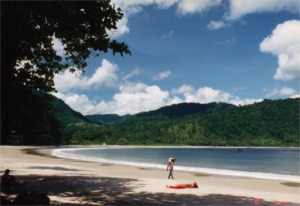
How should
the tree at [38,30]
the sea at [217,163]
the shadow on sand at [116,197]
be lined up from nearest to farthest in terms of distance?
the tree at [38,30], the shadow on sand at [116,197], the sea at [217,163]

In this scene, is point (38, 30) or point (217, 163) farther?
point (217, 163)

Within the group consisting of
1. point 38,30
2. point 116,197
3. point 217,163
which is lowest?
A: point 217,163

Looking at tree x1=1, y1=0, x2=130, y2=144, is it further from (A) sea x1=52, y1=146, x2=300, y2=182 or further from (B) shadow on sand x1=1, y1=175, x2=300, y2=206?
(A) sea x1=52, y1=146, x2=300, y2=182

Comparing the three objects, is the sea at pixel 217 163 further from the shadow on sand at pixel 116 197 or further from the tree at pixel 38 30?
the tree at pixel 38 30

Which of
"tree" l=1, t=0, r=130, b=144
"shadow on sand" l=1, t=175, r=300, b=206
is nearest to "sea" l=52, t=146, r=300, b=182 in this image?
"shadow on sand" l=1, t=175, r=300, b=206

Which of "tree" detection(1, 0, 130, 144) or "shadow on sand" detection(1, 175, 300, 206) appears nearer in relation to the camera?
"tree" detection(1, 0, 130, 144)

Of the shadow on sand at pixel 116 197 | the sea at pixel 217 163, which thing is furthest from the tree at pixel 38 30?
the sea at pixel 217 163

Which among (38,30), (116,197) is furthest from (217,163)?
(38,30)

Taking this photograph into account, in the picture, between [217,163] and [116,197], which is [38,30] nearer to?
[116,197]

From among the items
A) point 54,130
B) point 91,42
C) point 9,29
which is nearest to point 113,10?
point 91,42

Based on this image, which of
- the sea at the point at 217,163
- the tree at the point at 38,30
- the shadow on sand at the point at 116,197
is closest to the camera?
the tree at the point at 38,30

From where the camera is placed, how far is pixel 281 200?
18.2 m

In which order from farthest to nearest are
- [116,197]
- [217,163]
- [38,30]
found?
1. [217,163]
2. [116,197]
3. [38,30]

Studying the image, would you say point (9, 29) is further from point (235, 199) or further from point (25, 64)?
point (235, 199)
